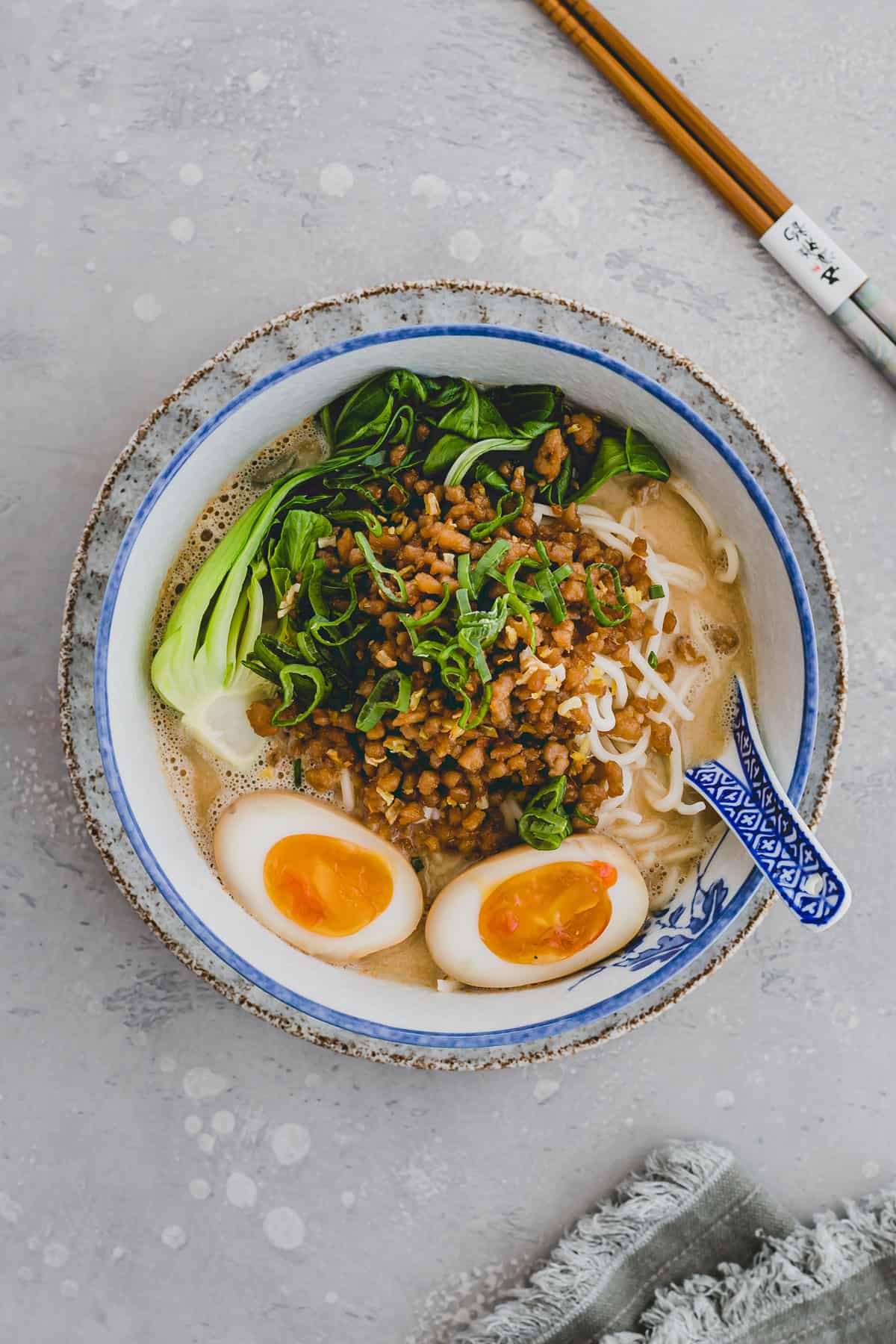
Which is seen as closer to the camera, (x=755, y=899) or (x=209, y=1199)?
(x=755, y=899)

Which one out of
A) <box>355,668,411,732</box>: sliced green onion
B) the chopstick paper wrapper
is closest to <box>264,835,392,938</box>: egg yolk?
<box>355,668,411,732</box>: sliced green onion

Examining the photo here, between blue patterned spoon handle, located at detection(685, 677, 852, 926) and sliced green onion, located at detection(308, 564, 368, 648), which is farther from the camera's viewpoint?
sliced green onion, located at detection(308, 564, 368, 648)

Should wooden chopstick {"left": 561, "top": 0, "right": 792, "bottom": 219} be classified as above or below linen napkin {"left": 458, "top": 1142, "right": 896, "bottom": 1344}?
above

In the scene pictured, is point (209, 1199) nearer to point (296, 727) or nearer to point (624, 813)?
point (296, 727)

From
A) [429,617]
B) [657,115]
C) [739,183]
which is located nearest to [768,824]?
[429,617]

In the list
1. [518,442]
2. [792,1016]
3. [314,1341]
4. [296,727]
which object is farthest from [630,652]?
[314,1341]

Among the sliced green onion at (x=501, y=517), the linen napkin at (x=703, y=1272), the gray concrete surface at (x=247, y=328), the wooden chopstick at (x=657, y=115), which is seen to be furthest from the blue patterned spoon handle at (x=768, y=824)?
the wooden chopstick at (x=657, y=115)

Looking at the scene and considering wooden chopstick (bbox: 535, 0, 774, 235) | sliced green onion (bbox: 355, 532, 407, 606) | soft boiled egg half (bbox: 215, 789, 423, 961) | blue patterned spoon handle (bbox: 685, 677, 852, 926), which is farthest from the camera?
wooden chopstick (bbox: 535, 0, 774, 235)

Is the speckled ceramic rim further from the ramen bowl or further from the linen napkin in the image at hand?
the linen napkin
